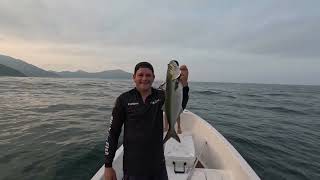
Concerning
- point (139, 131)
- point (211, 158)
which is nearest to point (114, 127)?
point (139, 131)

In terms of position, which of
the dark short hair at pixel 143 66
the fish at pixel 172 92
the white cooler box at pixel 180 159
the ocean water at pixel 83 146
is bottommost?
the ocean water at pixel 83 146

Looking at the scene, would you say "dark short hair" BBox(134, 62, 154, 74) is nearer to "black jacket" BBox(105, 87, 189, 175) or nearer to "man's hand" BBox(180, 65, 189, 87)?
"black jacket" BBox(105, 87, 189, 175)

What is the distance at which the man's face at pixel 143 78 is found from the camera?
11.1 feet

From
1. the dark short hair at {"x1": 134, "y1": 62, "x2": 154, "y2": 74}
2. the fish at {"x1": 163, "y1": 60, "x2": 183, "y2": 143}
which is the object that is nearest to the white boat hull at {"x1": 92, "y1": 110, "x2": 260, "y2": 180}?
the fish at {"x1": 163, "y1": 60, "x2": 183, "y2": 143}

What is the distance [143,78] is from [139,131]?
0.66 metres

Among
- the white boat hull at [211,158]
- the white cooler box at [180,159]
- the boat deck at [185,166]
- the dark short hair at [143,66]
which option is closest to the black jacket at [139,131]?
the dark short hair at [143,66]

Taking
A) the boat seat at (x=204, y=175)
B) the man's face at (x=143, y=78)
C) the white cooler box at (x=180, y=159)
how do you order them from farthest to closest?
the white cooler box at (x=180, y=159) < the boat seat at (x=204, y=175) < the man's face at (x=143, y=78)

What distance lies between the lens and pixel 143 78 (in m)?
3.40

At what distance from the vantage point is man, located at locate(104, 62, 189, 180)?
11.2 feet

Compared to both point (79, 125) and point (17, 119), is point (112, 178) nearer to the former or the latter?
point (79, 125)

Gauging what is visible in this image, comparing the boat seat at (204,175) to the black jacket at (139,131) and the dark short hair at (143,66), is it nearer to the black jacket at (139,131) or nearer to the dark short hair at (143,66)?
the black jacket at (139,131)

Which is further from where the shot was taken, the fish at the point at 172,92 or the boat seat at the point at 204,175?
the boat seat at the point at 204,175

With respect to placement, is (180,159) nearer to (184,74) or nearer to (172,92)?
(184,74)

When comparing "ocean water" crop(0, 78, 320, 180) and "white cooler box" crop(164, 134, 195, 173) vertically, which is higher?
"white cooler box" crop(164, 134, 195, 173)
